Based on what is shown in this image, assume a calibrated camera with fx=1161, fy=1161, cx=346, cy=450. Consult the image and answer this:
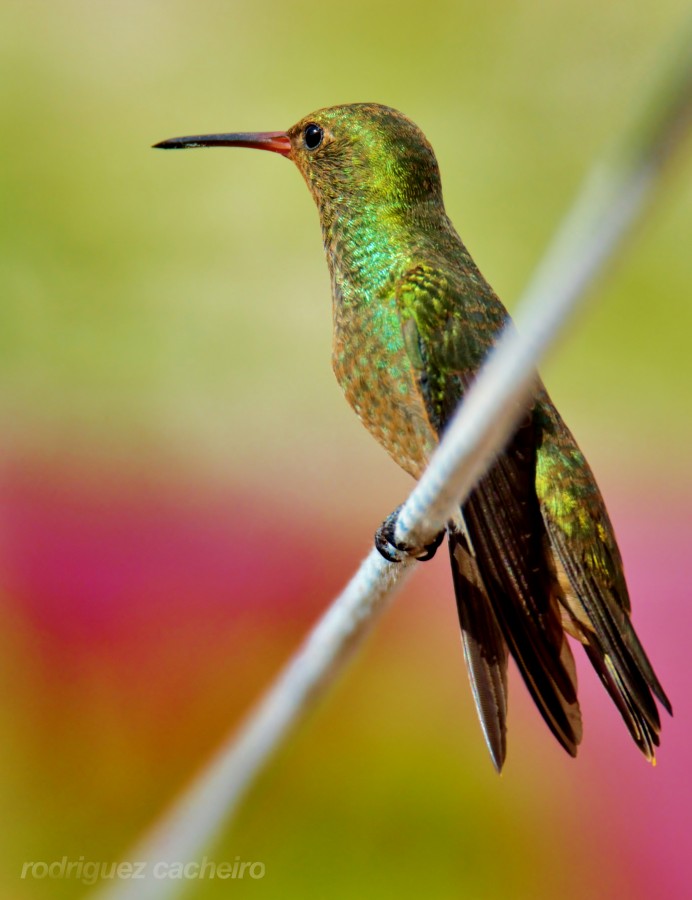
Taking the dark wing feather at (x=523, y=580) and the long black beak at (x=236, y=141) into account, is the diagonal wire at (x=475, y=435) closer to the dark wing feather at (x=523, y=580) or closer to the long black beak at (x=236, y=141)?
the dark wing feather at (x=523, y=580)

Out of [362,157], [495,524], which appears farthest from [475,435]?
[362,157]

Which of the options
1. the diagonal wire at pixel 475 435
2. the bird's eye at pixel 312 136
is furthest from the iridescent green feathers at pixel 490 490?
the diagonal wire at pixel 475 435

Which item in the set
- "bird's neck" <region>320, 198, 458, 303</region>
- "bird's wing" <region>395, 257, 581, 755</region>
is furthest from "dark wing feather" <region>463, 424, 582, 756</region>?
"bird's neck" <region>320, 198, 458, 303</region>

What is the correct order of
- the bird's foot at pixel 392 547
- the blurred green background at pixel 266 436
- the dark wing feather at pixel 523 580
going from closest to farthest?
1. the bird's foot at pixel 392 547
2. the dark wing feather at pixel 523 580
3. the blurred green background at pixel 266 436

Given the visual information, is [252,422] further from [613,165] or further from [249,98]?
[613,165]

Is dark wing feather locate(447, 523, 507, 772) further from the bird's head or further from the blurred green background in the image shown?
the bird's head

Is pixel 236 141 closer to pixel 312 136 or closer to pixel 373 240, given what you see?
pixel 312 136
